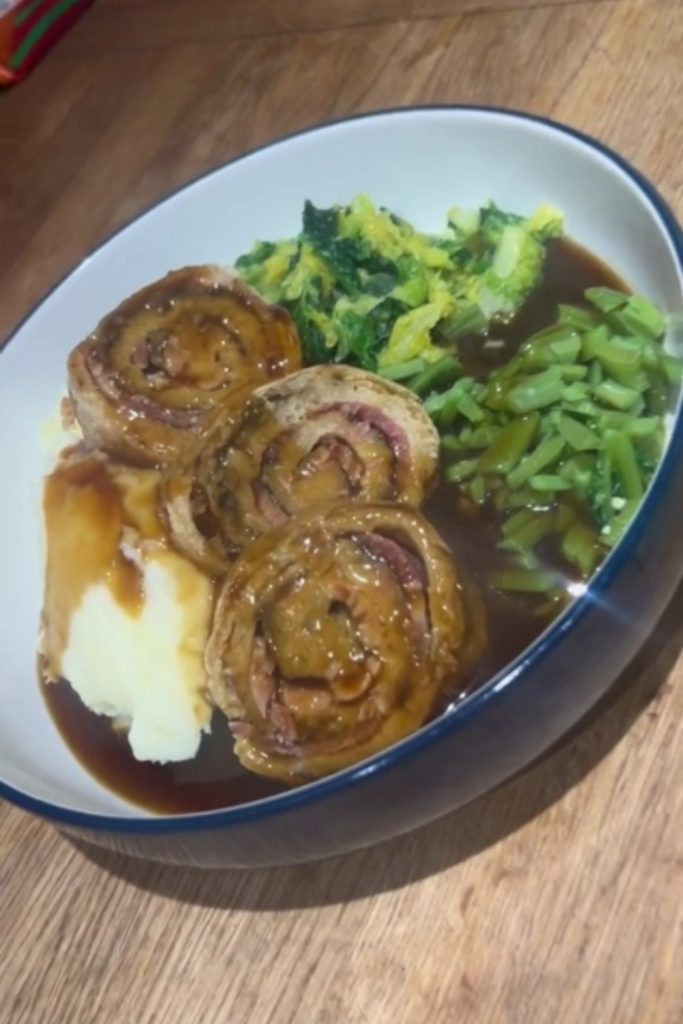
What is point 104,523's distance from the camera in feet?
4.52

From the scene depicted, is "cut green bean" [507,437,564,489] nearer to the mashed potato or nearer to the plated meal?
the plated meal

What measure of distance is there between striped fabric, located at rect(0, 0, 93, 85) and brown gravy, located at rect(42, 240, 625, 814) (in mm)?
1469

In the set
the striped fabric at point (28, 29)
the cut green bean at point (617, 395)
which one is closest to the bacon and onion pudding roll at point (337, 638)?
the cut green bean at point (617, 395)

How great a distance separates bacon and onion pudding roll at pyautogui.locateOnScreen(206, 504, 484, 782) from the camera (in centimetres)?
107

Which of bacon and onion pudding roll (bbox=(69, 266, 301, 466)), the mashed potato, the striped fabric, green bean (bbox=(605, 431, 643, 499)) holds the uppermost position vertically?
green bean (bbox=(605, 431, 643, 499))

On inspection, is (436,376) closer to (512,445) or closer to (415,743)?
(512,445)

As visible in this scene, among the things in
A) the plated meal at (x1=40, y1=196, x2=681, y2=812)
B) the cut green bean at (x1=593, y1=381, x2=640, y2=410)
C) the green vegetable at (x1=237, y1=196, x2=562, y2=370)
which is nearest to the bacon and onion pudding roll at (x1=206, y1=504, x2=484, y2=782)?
the plated meal at (x1=40, y1=196, x2=681, y2=812)

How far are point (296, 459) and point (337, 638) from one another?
300mm

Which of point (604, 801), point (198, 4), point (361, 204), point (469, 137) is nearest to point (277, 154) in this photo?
point (361, 204)

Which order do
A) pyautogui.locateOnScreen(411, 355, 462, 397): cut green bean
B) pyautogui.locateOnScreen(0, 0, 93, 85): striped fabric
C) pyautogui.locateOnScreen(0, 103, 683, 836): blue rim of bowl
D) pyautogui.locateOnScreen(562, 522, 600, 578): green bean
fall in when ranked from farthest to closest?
pyautogui.locateOnScreen(0, 0, 93, 85): striped fabric, pyautogui.locateOnScreen(411, 355, 462, 397): cut green bean, pyautogui.locateOnScreen(562, 522, 600, 578): green bean, pyautogui.locateOnScreen(0, 103, 683, 836): blue rim of bowl

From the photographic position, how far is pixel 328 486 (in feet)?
4.38

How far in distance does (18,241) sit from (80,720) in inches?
42.0

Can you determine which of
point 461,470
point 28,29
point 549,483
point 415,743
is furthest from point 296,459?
point 28,29

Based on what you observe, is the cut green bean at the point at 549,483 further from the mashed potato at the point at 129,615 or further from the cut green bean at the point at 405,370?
the mashed potato at the point at 129,615
